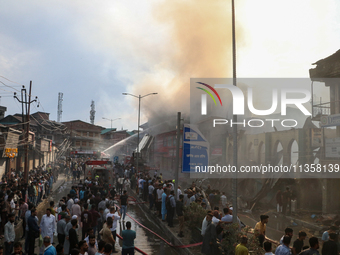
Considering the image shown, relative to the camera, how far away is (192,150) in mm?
14188

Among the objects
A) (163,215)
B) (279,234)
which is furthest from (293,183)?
(163,215)

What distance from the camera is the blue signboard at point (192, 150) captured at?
46.0 ft

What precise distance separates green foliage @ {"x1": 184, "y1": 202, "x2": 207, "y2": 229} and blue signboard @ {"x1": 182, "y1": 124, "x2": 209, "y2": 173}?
8.55ft

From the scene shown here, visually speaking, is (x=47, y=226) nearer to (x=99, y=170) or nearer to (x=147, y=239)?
(x=147, y=239)

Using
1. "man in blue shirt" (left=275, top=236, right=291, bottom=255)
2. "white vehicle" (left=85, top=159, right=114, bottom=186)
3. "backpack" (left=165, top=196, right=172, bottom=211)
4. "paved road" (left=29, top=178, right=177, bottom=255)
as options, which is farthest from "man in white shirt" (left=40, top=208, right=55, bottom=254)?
"white vehicle" (left=85, top=159, right=114, bottom=186)

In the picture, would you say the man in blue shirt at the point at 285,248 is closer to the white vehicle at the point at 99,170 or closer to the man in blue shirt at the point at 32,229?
the man in blue shirt at the point at 32,229

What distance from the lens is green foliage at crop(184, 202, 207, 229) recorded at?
35.3ft

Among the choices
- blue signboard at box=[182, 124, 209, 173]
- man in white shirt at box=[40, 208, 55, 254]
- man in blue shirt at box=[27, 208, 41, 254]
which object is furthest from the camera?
blue signboard at box=[182, 124, 209, 173]

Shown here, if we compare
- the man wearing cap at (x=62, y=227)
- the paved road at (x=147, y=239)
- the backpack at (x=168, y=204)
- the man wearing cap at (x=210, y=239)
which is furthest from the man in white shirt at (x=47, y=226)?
the backpack at (x=168, y=204)

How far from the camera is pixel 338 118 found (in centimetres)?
1838

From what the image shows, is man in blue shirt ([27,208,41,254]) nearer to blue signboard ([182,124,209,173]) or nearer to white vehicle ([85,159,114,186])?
blue signboard ([182,124,209,173])

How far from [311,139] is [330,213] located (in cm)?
572

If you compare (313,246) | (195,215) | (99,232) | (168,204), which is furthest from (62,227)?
(313,246)

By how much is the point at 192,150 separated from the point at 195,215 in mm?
3900
